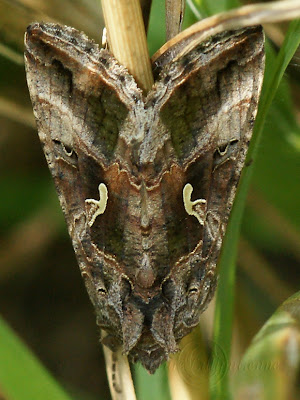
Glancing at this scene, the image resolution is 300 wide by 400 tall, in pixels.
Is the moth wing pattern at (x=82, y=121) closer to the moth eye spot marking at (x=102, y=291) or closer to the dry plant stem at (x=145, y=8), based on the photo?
the moth eye spot marking at (x=102, y=291)

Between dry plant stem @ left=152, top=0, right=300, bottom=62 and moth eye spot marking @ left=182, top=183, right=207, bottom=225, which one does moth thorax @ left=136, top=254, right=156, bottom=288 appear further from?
dry plant stem @ left=152, top=0, right=300, bottom=62

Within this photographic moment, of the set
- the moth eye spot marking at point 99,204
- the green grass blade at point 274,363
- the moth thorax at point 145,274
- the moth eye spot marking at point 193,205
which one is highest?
the moth eye spot marking at point 99,204

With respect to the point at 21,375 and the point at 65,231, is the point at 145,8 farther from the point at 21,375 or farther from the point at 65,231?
the point at 65,231

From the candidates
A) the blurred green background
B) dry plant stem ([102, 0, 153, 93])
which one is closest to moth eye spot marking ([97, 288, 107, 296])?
the blurred green background

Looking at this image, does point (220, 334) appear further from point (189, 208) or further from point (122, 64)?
point (122, 64)

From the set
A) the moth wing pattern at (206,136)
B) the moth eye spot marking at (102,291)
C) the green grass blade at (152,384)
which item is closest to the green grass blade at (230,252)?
the moth wing pattern at (206,136)
